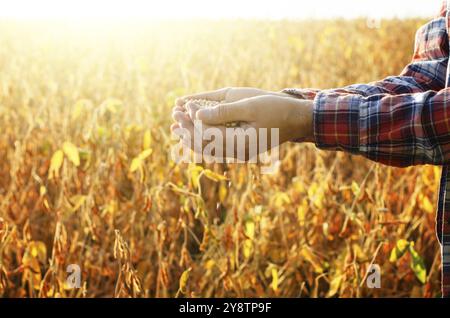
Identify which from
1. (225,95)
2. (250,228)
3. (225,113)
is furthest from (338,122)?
(250,228)

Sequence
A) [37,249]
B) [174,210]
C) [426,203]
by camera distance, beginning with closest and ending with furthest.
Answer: [37,249] → [426,203] → [174,210]

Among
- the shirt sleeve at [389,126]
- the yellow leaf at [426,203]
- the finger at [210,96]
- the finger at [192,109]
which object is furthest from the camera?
the yellow leaf at [426,203]

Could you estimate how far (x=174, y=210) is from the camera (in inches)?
77.3

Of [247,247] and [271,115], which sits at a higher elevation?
[271,115]

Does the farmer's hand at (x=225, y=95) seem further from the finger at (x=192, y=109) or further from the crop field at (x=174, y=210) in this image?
the crop field at (x=174, y=210)

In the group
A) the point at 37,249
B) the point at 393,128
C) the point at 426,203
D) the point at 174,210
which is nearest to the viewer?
the point at 393,128

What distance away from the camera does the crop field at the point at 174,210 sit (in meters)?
1.44

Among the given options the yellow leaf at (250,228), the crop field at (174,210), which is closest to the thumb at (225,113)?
the crop field at (174,210)

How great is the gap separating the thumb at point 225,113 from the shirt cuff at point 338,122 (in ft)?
0.33

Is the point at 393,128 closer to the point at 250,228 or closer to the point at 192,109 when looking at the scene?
the point at 192,109

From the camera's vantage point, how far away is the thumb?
0.90 metres

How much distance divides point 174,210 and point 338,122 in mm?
1160

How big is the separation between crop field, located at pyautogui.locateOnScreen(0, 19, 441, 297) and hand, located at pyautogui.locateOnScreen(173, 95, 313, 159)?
Result: 0.29 metres

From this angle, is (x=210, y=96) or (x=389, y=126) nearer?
(x=389, y=126)
